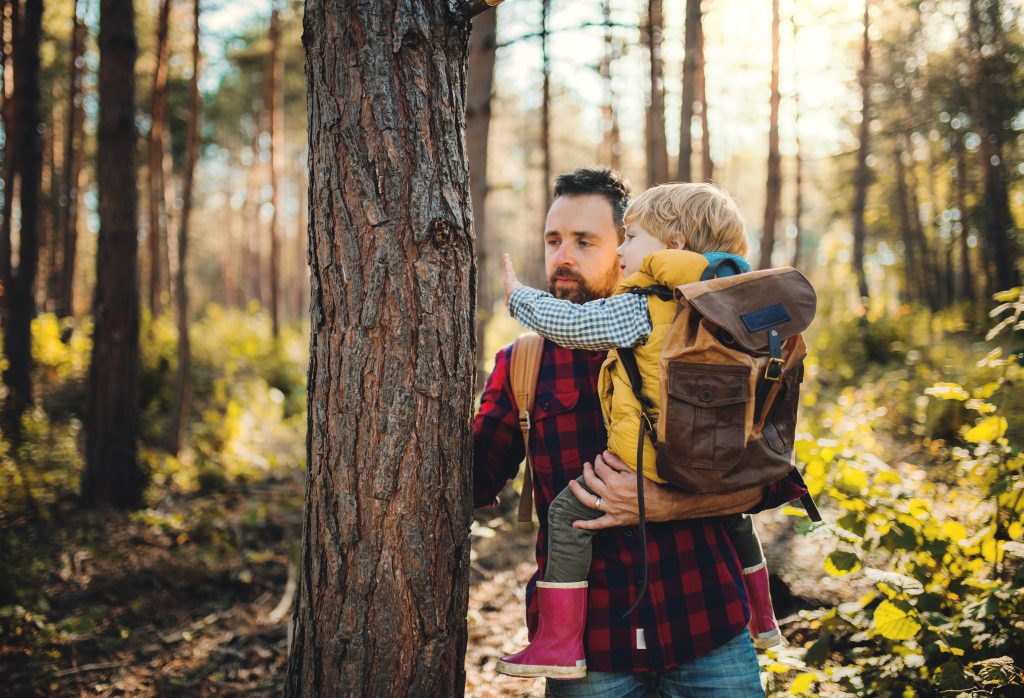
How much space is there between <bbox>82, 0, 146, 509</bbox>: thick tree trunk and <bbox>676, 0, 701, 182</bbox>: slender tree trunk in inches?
269

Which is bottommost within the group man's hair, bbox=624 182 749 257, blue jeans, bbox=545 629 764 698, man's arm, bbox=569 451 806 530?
blue jeans, bbox=545 629 764 698

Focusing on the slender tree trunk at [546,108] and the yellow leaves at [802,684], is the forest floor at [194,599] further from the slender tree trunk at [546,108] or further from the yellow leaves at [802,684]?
the slender tree trunk at [546,108]

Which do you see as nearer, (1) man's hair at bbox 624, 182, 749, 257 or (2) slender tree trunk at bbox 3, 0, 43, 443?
(1) man's hair at bbox 624, 182, 749, 257

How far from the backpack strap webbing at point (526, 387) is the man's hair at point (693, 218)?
23.0 inches

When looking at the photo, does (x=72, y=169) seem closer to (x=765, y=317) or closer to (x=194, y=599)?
(x=194, y=599)

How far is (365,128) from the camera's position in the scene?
170cm

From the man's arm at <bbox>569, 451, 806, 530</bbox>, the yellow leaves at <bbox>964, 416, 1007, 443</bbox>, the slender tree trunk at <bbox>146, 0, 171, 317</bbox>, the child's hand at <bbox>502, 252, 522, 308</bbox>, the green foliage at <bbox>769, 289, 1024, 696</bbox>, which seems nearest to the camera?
Answer: the man's arm at <bbox>569, 451, 806, 530</bbox>

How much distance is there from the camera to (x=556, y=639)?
1.78 metres

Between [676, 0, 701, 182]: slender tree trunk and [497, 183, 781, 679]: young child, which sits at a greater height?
[676, 0, 701, 182]: slender tree trunk

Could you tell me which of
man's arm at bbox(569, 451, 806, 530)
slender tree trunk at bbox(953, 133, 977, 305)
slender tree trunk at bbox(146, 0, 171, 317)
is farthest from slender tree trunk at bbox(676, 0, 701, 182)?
slender tree trunk at bbox(953, 133, 977, 305)

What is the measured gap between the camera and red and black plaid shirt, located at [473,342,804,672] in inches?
71.2

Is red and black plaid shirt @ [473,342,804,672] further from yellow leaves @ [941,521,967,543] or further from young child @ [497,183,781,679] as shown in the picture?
yellow leaves @ [941,521,967,543]

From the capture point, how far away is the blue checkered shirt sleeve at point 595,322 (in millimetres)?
1843

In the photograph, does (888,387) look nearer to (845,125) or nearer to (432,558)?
(432,558)
